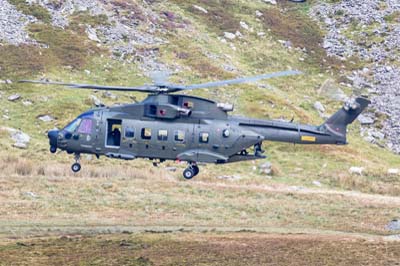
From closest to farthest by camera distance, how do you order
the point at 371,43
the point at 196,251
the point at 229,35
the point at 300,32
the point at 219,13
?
the point at 196,251 → the point at 229,35 → the point at 371,43 → the point at 219,13 → the point at 300,32

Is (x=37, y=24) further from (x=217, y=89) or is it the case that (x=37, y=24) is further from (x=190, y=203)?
(x=190, y=203)

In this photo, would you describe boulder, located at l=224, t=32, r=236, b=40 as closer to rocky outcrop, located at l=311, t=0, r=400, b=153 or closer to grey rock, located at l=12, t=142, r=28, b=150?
rocky outcrop, located at l=311, t=0, r=400, b=153

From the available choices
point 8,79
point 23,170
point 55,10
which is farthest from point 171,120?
point 55,10

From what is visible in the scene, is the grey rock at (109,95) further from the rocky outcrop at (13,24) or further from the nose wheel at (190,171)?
the nose wheel at (190,171)

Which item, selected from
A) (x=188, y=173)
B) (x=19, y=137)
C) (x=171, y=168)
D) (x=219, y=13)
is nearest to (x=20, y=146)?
(x=19, y=137)

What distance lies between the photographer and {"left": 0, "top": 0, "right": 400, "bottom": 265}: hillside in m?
50.9

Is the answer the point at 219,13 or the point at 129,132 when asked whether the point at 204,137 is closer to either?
the point at 129,132

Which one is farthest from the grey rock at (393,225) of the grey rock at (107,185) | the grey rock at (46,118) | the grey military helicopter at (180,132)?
the grey rock at (46,118)

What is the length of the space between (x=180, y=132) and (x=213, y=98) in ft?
128

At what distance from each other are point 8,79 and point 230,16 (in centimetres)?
3309

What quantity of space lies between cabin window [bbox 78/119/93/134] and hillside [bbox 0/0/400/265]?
6169mm

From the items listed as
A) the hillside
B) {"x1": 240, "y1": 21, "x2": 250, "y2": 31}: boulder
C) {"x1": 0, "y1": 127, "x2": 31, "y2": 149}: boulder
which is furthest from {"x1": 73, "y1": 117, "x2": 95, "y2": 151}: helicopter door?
{"x1": 240, "y1": 21, "x2": 250, "y2": 31}: boulder

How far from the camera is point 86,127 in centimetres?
3781

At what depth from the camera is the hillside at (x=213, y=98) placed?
167 ft
